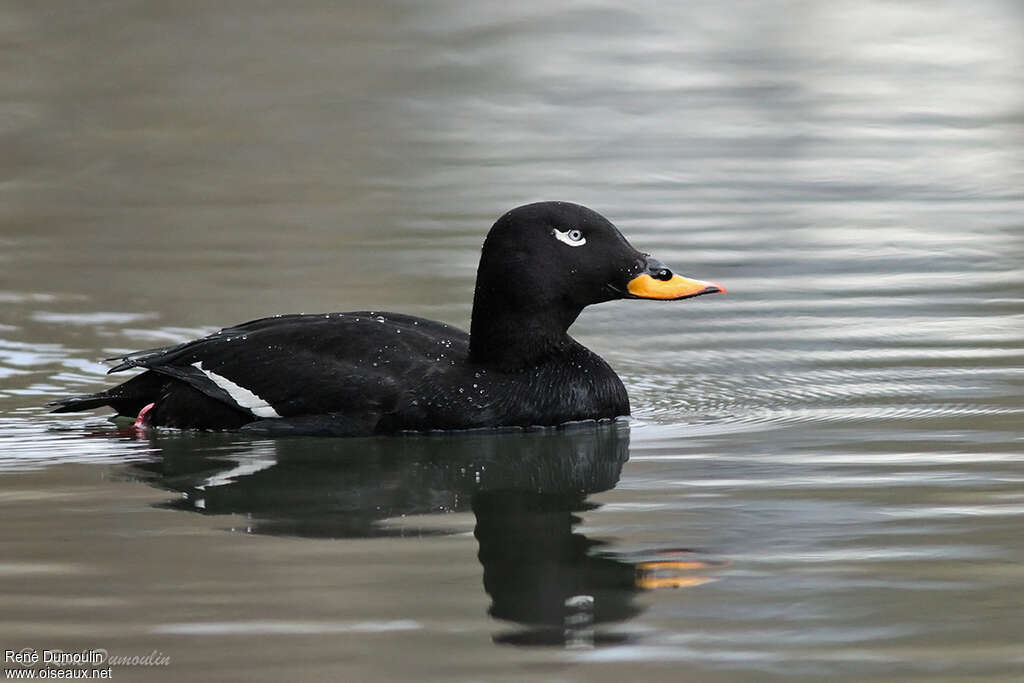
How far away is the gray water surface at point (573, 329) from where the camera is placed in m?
4.99

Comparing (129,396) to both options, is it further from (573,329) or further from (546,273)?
(573,329)

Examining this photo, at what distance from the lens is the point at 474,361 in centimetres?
789

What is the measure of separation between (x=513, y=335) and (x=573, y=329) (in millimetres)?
2125

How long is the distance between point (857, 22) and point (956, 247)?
32.1 feet

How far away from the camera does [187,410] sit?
26.2ft

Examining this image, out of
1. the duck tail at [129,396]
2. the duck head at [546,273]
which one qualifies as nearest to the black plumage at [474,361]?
the duck head at [546,273]

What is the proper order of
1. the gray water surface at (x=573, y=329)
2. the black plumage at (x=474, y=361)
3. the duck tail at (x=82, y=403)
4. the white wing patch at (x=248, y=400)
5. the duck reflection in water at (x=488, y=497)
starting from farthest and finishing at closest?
the duck tail at (x=82, y=403)
the white wing patch at (x=248, y=400)
the black plumage at (x=474, y=361)
the duck reflection in water at (x=488, y=497)
the gray water surface at (x=573, y=329)

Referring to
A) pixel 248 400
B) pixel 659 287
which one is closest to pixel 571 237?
pixel 659 287

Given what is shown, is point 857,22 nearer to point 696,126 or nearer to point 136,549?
point 696,126

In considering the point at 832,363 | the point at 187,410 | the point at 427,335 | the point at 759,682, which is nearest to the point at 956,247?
the point at 832,363

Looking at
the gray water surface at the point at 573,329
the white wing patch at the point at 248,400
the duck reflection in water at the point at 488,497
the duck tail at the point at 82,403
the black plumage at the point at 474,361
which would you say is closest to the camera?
the gray water surface at the point at 573,329

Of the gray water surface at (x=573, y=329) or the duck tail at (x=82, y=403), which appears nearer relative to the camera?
the gray water surface at (x=573, y=329)

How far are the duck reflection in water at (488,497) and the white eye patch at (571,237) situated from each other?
75 cm

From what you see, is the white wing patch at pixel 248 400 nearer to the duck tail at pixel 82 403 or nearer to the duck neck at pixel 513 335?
the duck tail at pixel 82 403
